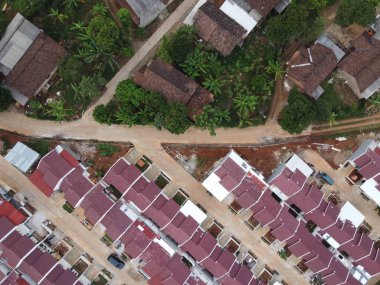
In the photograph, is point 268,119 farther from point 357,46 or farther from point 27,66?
point 27,66

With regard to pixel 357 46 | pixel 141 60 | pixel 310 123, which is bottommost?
pixel 141 60

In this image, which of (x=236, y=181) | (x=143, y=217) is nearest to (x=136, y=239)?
(x=143, y=217)

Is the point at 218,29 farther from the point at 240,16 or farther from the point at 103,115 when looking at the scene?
the point at 103,115

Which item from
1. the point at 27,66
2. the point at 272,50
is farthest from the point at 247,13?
the point at 27,66

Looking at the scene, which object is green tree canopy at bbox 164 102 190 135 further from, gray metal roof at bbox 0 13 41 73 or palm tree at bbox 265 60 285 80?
gray metal roof at bbox 0 13 41 73

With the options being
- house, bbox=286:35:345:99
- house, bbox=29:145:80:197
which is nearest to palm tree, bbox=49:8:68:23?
house, bbox=29:145:80:197

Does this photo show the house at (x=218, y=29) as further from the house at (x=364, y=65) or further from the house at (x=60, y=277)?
the house at (x=60, y=277)
